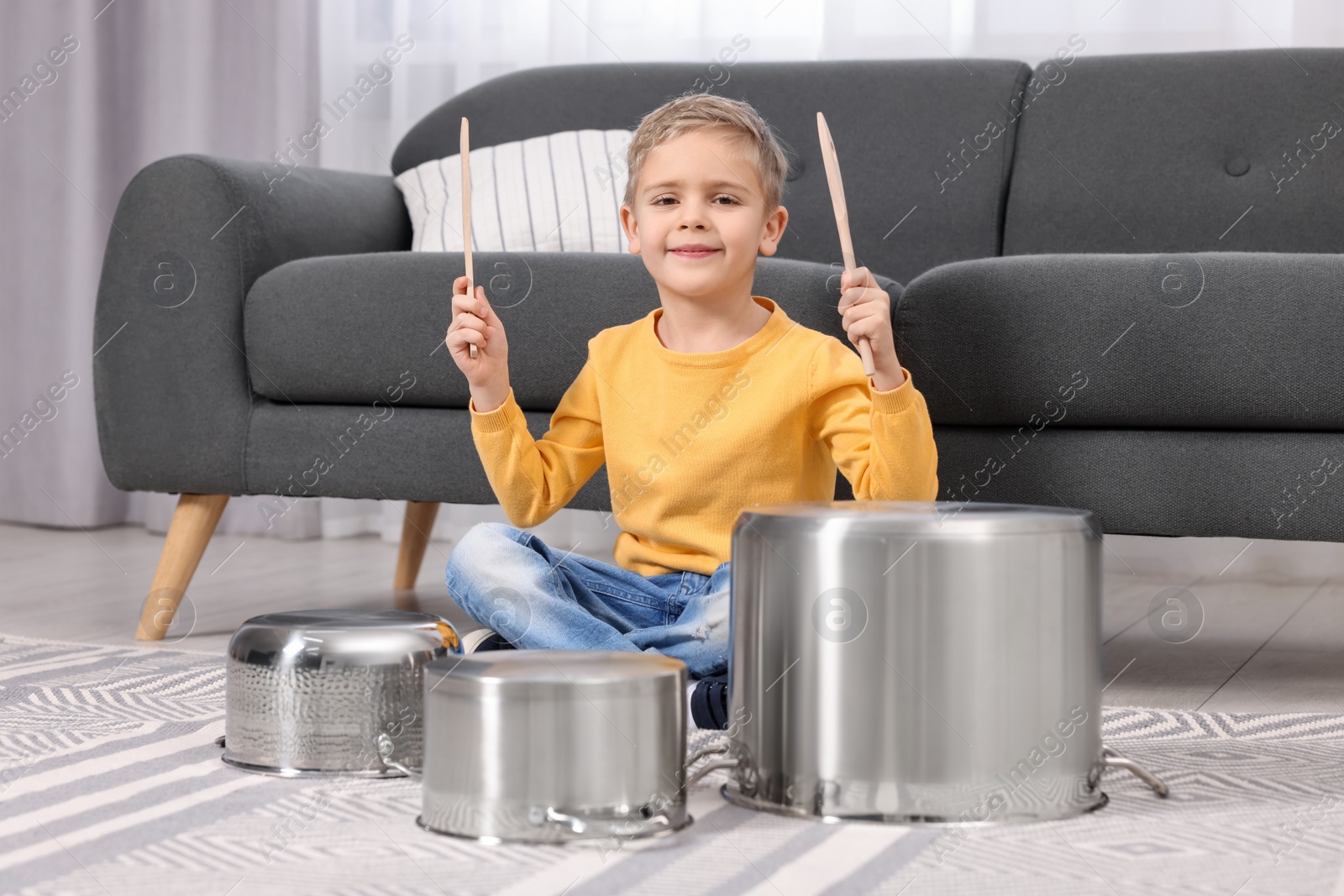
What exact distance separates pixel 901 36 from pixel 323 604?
1.46m

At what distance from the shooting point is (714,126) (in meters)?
1.17

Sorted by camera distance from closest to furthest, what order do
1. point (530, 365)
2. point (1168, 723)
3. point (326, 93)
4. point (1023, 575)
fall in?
point (1023, 575) → point (1168, 723) → point (530, 365) → point (326, 93)

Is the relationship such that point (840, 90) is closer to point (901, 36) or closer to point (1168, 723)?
point (901, 36)

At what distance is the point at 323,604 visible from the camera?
184 cm

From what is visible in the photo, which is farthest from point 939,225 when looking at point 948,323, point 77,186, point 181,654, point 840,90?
point 77,186

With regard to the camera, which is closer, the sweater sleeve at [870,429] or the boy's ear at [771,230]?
the sweater sleeve at [870,429]

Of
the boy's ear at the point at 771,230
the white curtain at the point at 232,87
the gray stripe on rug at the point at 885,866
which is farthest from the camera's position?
the white curtain at the point at 232,87

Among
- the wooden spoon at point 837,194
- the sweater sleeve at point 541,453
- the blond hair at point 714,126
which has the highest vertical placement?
the blond hair at point 714,126

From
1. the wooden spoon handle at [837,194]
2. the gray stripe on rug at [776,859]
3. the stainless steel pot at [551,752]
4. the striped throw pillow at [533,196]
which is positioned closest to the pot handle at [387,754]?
the stainless steel pot at [551,752]

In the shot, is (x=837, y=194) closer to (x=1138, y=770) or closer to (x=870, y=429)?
(x=870, y=429)

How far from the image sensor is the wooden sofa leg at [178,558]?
1.51 m

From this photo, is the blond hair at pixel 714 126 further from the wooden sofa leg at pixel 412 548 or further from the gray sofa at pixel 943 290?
the wooden sofa leg at pixel 412 548

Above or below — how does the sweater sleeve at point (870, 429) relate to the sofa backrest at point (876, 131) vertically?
below

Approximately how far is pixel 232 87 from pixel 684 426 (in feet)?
6.31
